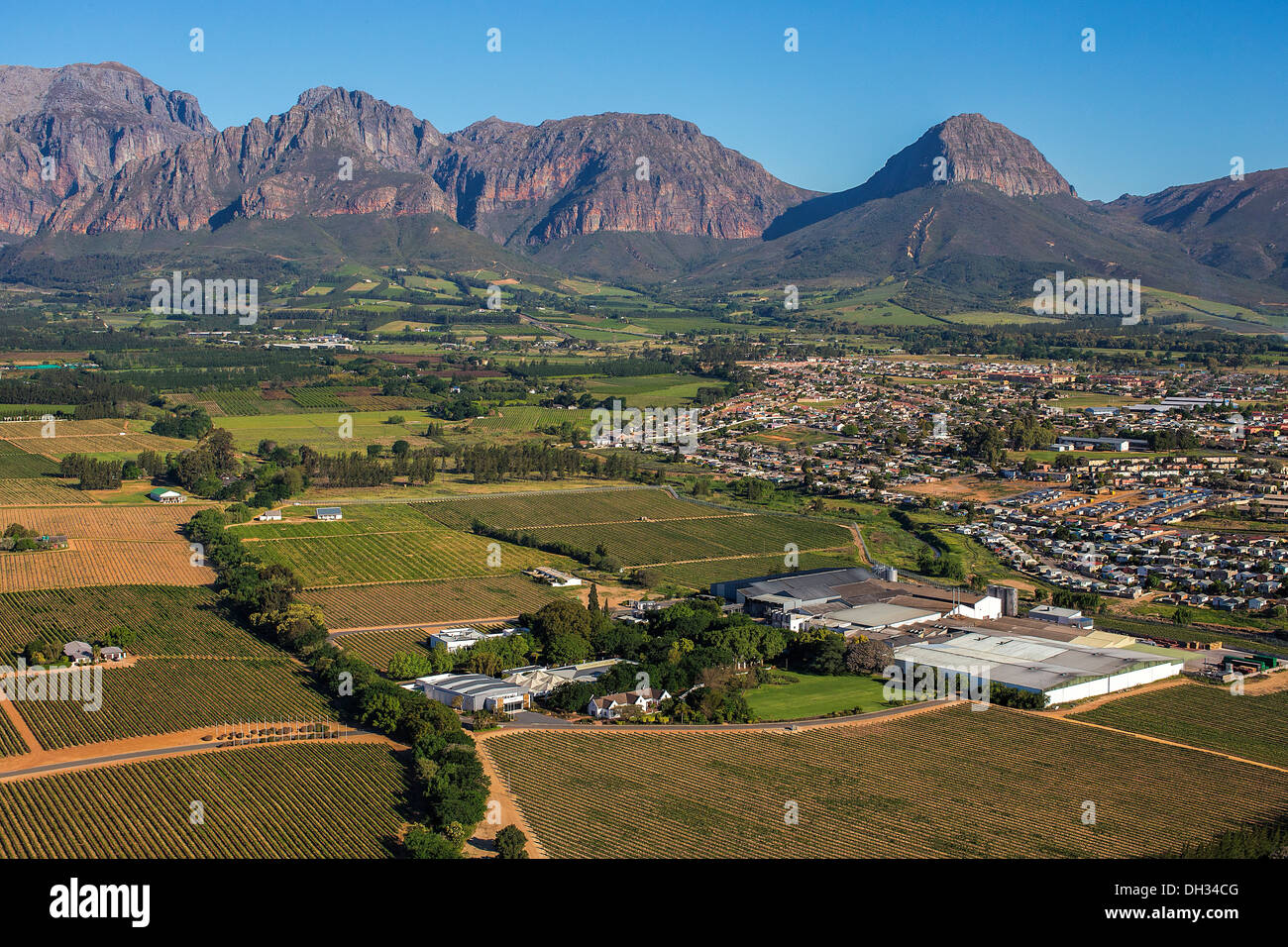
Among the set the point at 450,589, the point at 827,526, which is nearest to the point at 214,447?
the point at 450,589

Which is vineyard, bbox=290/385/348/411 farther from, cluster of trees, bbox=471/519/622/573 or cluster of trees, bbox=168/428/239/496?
cluster of trees, bbox=471/519/622/573

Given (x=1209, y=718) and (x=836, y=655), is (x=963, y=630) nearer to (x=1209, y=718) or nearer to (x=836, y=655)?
(x=836, y=655)

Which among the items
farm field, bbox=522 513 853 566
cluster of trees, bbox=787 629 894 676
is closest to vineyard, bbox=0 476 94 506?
farm field, bbox=522 513 853 566

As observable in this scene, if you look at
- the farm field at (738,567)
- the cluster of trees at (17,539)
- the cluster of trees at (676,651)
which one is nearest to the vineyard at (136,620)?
the cluster of trees at (17,539)

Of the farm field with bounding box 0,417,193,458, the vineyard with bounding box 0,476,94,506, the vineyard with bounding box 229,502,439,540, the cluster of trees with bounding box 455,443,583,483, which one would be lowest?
the vineyard with bounding box 229,502,439,540

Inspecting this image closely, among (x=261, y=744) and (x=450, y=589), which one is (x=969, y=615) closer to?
(x=450, y=589)

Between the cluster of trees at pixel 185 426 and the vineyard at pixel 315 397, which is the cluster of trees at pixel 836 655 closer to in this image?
the cluster of trees at pixel 185 426

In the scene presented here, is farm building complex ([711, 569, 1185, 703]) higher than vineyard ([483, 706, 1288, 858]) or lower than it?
higher
